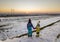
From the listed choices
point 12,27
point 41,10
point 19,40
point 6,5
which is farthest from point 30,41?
point 6,5

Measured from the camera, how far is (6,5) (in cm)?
155

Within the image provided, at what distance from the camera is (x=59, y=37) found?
4.97ft

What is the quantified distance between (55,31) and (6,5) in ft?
2.09

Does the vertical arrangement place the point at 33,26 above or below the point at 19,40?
above

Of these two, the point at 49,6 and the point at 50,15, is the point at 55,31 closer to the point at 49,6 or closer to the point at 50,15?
the point at 50,15

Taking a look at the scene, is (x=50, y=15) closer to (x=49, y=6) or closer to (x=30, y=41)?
(x=49, y=6)

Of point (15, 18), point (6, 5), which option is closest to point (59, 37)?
point (15, 18)

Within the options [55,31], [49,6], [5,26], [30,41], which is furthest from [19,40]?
[49,6]

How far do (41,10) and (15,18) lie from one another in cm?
32

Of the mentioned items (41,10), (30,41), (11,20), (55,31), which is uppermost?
(41,10)

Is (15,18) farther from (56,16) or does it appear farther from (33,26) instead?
(56,16)

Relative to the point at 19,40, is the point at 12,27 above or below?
above

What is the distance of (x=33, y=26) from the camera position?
153 cm

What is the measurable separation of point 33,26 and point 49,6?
31cm
